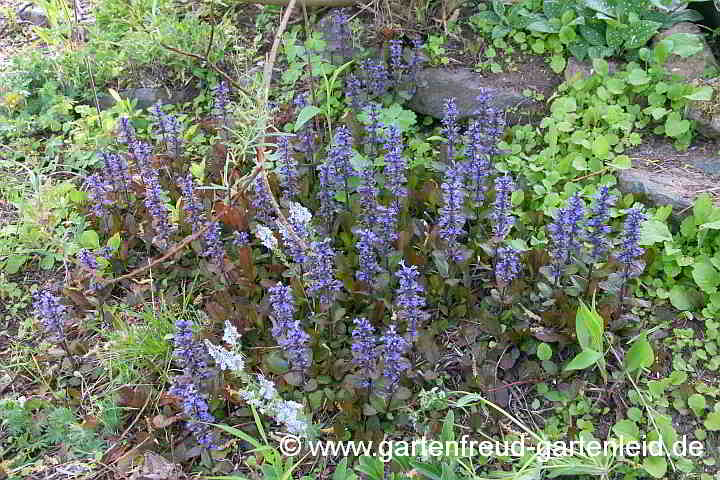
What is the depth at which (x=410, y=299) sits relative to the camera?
284 cm

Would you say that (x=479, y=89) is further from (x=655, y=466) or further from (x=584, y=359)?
(x=655, y=466)

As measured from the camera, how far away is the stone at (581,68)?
4215mm

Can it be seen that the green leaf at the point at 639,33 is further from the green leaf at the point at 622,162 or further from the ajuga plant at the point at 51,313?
the ajuga plant at the point at 51,313

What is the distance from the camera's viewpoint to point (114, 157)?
3.91 metres

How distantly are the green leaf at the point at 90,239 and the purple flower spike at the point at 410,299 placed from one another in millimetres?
1892

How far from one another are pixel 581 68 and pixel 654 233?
1.46 m

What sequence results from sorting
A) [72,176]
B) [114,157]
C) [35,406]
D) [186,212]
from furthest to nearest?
1. [72,176]
2. [114,157]
3. [186,212]
4. [35,406]

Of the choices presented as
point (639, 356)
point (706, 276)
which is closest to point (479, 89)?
point (706, 276)

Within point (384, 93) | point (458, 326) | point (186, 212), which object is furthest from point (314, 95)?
point (458, 326)

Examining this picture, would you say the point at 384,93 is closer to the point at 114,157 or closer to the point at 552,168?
the point at 552,168

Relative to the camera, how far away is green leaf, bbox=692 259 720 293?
3072 millimetres

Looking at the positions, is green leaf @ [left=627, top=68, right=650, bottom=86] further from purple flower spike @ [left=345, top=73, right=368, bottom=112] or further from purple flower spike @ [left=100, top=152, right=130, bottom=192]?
purple flower spike @ [left=100, top=152, right=130, bottom=192]

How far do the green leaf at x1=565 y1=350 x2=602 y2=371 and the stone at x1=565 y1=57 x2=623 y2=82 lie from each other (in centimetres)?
204

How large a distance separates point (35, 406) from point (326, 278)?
60.0 inches
